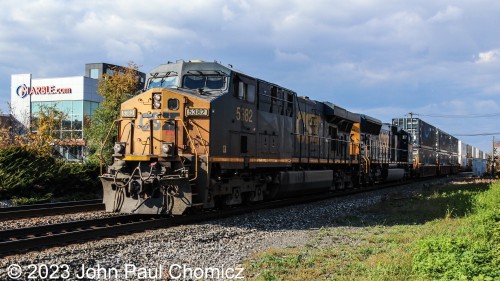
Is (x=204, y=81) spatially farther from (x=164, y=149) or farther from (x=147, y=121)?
(x=164, y=149)

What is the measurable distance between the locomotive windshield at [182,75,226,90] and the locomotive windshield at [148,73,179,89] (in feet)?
0.93

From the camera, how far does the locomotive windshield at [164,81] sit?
478 inches

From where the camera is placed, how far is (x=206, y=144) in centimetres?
1069

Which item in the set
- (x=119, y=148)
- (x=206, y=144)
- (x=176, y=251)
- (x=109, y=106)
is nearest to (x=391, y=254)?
(x=176, y=251)

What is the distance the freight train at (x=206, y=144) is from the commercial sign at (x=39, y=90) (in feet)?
147

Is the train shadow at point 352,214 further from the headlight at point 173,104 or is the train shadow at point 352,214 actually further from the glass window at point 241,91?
the glass window at point 241,91

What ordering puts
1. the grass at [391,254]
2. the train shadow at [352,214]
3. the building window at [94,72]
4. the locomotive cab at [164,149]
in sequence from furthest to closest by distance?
the building window at [94,72]
the train shadow at [352,214]
the locomotive cab at [164,149]
the grass at [391,254]

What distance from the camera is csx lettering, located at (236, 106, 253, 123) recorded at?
12078 millimetres

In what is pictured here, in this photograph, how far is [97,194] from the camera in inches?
738

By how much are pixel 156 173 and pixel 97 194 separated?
9505 mm

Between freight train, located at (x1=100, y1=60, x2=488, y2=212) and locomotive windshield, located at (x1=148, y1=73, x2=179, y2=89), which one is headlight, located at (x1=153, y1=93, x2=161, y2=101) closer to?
freight train, located at (x1=100, y1=60, x2=488, y2=212)

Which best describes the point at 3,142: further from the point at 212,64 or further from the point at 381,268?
the point at 381,268

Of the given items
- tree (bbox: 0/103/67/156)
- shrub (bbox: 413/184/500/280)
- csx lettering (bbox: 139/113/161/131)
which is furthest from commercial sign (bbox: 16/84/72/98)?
shrub (bbox: 413/184/500/280)

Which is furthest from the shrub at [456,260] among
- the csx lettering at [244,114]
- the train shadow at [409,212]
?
the csx lettering at [244,114]
